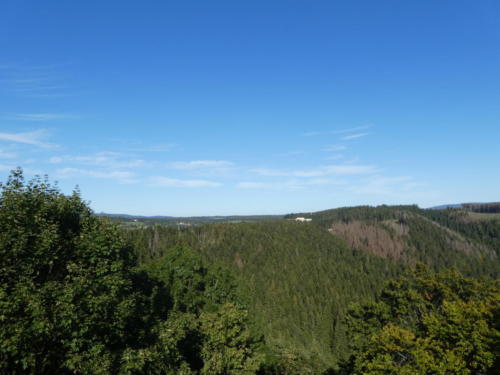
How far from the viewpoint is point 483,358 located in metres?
24.1

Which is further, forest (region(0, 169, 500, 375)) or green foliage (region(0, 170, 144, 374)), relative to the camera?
forest (region(0, 169, 500, 375))

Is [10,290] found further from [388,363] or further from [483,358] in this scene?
[483,358]

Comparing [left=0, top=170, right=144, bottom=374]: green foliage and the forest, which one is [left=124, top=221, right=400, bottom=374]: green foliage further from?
[left=0, top=170, right=144, bottom=374]: green foliage

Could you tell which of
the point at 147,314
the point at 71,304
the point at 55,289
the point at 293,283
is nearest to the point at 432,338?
the point at 147,314

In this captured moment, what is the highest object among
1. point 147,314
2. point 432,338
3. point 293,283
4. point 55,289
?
point 55,289

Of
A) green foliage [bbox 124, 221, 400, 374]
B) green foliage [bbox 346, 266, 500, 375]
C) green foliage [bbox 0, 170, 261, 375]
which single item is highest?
green foliage [bbox 0, 170, 261, 375]

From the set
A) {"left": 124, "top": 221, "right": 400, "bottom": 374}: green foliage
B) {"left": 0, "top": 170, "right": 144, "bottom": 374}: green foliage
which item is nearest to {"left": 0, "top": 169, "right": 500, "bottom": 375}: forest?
{"left": 0, "top": 170, "right": 144, "bottom": 374}: green foliage

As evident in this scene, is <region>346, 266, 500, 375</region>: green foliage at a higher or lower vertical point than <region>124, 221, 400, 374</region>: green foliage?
higher

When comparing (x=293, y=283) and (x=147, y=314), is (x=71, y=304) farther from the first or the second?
(x=293, y=283)

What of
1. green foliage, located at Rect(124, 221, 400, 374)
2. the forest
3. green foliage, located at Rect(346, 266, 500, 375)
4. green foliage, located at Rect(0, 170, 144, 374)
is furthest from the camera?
green foliage, located at Rect(124, 221, 400, 374)

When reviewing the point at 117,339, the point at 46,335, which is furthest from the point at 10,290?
the point at 117,339

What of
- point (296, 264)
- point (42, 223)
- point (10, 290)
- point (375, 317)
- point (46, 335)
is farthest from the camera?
point (296, 264)

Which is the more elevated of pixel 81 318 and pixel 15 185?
pixel 15 185

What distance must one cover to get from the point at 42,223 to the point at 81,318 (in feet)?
23.5
